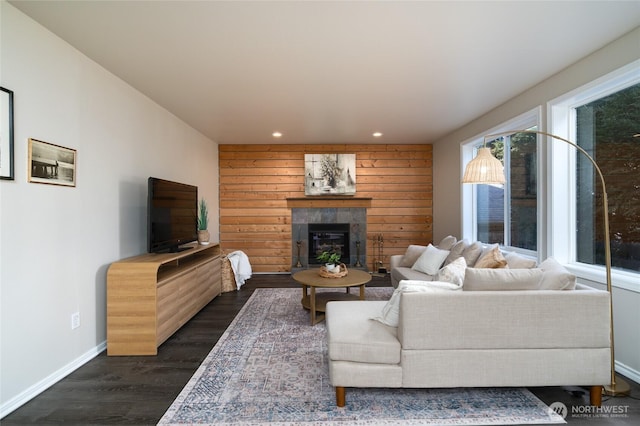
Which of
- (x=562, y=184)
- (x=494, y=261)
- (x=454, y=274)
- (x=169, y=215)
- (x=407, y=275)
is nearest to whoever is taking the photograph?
(x=454, y=274)

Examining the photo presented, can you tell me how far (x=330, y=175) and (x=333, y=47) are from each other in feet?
12.4

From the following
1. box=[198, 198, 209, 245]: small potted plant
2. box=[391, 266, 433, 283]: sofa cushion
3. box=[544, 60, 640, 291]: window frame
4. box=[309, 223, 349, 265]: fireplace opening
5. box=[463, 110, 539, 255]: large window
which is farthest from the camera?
box=[309, 223, 349, 265]: fireplace opening

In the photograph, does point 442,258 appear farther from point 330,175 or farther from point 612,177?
point 330,175

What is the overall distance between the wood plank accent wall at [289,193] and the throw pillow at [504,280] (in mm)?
4216

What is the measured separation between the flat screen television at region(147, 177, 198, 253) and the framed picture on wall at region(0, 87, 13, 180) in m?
1.20

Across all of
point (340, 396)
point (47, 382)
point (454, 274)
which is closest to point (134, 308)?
point (47, 382)

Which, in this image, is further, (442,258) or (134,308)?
(442,258)

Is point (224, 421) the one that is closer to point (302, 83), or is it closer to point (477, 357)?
point (477, 357)

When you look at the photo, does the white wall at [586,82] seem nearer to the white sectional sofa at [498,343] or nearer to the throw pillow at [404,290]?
the white sectional sofa at [498,343]

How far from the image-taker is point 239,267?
5.15 m

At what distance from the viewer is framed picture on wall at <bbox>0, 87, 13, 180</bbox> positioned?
197 cm

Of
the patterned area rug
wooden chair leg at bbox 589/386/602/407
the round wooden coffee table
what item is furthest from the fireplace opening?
wooden chair leg at bbox 589/386/602/407

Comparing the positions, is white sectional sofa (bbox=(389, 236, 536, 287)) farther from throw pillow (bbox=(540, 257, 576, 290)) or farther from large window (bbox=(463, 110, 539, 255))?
throw pillow (bbox=(540, 257, 576, 290))

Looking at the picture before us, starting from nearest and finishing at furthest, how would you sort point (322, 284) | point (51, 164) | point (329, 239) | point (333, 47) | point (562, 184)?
point (51, 164) → point (333, 47) → point (562, 184) → point (322, 284) → point (329, 239)
